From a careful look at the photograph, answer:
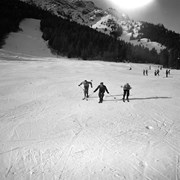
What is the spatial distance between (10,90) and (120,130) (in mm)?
12473

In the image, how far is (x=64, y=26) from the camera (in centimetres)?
9944

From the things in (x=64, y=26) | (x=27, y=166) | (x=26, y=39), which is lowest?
(x=27, y=166)

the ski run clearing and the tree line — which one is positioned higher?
the tree line

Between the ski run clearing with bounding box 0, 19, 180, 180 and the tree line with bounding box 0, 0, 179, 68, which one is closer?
the ski run clearing with bounding box 0, 19, 180, 180

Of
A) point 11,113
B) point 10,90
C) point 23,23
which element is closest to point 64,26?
point 23,23

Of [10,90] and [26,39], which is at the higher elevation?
[26,39]

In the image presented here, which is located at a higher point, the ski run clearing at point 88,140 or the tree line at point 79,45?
the tree line at point 79,45

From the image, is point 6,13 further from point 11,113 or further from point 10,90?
point 11,113

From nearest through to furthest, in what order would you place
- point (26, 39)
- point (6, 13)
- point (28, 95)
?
point (28, 95), point (26, 39), point (6, 13)

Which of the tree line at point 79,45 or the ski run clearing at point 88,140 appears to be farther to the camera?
the tree line at point 79,45

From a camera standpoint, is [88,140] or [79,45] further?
[79,45]

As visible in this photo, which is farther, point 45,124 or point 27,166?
point 45,124

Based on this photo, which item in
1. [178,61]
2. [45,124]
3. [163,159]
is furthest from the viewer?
[178,61]

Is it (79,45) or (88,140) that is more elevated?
(79,45)
